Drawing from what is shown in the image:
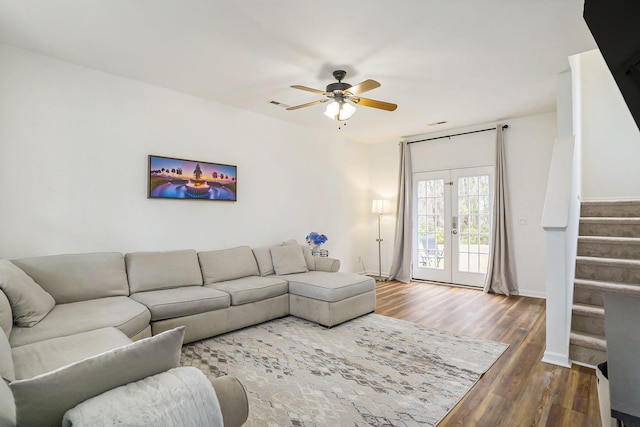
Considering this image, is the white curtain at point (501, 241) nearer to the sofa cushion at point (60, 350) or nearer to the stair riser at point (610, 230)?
the stair riser at point (610, 230)

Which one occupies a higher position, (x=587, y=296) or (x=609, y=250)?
(x=609, y=250)

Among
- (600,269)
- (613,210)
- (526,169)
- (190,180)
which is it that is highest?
(526,169)

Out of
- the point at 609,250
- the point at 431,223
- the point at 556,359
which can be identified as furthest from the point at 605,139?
the point at 556,359

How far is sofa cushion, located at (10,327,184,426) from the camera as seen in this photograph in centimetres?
85

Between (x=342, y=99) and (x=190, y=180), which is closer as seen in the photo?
(x=342, y=99)

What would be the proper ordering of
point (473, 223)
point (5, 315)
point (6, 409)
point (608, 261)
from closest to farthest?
point (6, 409) < point (5, 315) < point (608, 261) < point (473, 223)

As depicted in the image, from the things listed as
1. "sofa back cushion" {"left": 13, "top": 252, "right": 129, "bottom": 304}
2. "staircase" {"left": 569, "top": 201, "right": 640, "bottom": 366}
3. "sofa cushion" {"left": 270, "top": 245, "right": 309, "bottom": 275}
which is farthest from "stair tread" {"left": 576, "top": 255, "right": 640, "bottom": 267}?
"sofa back cushion" {"left": 13, "top": 252, "right": 129, "bottom": 304}

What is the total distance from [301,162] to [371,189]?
2044mm

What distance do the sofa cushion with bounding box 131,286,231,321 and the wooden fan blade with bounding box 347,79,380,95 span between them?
2462mm

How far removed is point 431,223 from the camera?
618 centimetres

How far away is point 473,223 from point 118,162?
17.6 ft

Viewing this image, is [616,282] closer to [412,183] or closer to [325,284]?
[325,284]

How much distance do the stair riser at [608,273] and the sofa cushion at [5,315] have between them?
15.5 feet

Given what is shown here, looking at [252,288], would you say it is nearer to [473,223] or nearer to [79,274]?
[79,274]
